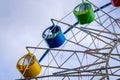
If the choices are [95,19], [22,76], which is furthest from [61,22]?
[22,76]

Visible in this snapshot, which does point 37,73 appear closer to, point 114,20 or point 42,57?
point 42,57

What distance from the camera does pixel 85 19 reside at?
1612cm

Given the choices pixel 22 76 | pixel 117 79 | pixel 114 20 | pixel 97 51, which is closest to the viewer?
pixel 117 79

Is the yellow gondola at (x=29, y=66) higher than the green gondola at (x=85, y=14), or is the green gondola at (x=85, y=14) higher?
the green gondola at (x=85, y=14)

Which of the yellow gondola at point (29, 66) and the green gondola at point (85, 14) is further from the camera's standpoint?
the green gondola at point (85, 14)

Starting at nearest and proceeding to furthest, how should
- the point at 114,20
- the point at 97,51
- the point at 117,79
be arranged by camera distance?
the point at 117,79 → the point at 97,51 → the point at 114,20

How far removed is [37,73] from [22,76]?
0.75 meters

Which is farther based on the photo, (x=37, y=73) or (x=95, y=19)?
(x=95, y=19)

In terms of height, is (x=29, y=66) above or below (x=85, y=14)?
below

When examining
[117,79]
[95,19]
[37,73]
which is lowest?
[117,79]

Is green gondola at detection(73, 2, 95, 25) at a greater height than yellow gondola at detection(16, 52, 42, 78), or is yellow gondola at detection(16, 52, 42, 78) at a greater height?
green gondola at detection(73, 2, 95, 25)

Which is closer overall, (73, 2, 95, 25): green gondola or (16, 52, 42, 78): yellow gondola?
(16, 52, 42, 78): yellow gondola

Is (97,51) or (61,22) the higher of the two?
(61,22)

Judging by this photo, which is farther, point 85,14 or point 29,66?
point 85,14
